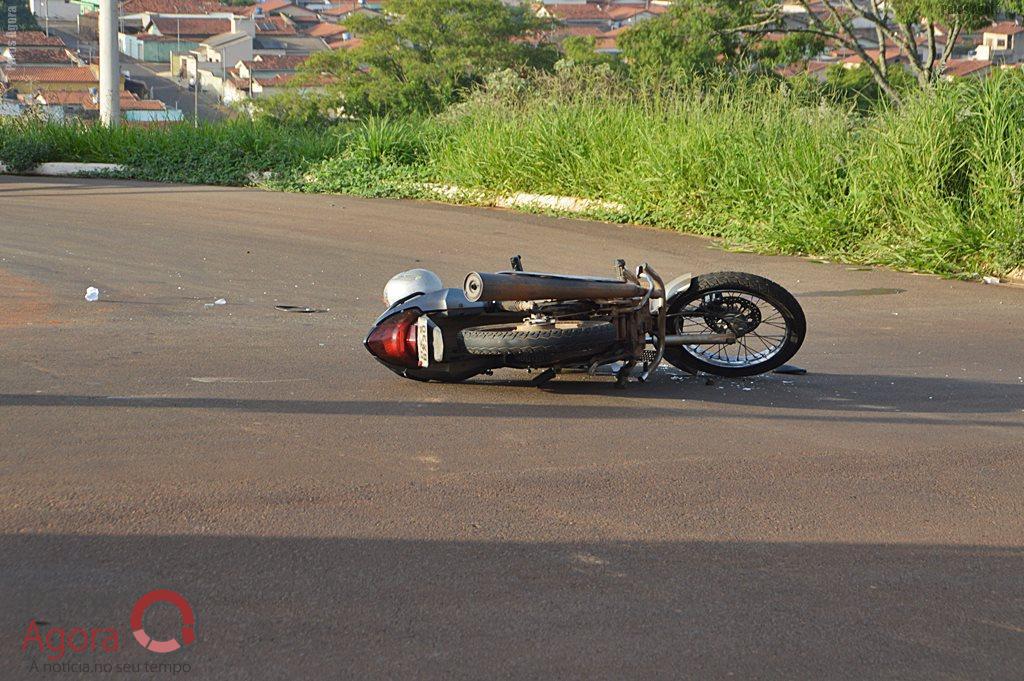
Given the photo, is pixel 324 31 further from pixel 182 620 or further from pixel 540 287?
pixel 182 620

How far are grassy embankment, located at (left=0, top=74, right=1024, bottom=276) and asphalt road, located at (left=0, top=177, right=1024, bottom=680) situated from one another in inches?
165

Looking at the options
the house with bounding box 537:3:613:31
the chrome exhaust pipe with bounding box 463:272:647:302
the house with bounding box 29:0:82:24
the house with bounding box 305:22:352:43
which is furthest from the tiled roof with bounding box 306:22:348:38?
the chrome exhaust pipe with bounding box 463:272:647:302

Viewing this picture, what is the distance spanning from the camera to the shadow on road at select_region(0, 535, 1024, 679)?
4.07m

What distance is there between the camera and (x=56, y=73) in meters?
56.0

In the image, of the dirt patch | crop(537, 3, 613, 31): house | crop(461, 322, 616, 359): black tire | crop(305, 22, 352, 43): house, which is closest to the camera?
crop(461, 322, 616, 359): black tire

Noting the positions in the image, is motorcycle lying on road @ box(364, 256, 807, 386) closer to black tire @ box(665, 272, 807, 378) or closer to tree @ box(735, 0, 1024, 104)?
black tire @ box(665, 272, 807, 378)

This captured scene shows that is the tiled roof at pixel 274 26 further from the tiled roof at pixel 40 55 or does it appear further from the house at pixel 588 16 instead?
the tiled roof at pixel 40 55

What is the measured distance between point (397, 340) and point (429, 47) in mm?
45413

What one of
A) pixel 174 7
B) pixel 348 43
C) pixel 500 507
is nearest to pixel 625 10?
pixel 174 7

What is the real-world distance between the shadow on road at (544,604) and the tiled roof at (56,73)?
169ft

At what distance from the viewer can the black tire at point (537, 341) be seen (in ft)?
23.9

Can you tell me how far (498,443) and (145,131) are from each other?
1886cm

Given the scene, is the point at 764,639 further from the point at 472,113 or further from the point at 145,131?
the point at 145,131

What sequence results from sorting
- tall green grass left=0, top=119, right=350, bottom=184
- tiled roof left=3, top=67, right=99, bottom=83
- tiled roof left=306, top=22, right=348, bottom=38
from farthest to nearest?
tiled roof left=306, top=22, right=348, bottom=38 < tiled roof left=3, top=67, right=99, bottom=83 < tall green grass left=0, top=119, right=350, bottom=184
